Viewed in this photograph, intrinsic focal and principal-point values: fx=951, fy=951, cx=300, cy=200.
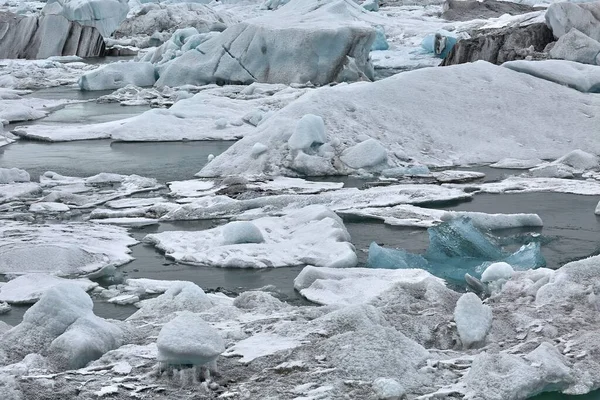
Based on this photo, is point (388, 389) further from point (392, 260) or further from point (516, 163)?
point (516, 163)

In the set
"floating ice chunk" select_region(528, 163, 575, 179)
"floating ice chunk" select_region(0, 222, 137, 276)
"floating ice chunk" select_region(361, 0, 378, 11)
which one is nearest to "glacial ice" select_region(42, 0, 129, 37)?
"floating ice chunk" select_region(361, 0, 378, 11)

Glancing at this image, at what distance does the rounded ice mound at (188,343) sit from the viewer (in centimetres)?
371

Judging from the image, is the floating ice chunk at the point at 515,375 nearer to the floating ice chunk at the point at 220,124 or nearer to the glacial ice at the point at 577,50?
the floating ice chunk at the point at 220,124

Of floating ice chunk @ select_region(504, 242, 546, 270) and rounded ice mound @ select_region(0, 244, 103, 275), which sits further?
rounded ice mound @ select_region(0, 244, 103, 275)

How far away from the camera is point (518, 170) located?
9.24 metres

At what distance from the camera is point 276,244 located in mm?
6500

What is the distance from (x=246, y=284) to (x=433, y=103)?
522cm

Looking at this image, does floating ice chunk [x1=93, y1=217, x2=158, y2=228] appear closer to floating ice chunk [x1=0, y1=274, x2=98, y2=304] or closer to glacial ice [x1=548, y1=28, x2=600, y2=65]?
floating ice chunk [x1=0, y1=274, x2=98, y2=304]

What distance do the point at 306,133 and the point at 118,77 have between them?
1000 cm

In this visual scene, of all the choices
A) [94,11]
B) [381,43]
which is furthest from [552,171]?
[94,11]

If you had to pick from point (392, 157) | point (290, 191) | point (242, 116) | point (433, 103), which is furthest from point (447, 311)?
point (242, 116)

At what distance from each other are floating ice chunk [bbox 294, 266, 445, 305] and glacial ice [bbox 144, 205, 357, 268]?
1.19 ft

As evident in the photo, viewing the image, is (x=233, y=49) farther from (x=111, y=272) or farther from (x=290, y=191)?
(x=111, y=272)

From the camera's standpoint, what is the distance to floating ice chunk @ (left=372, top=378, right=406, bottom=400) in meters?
3.66
